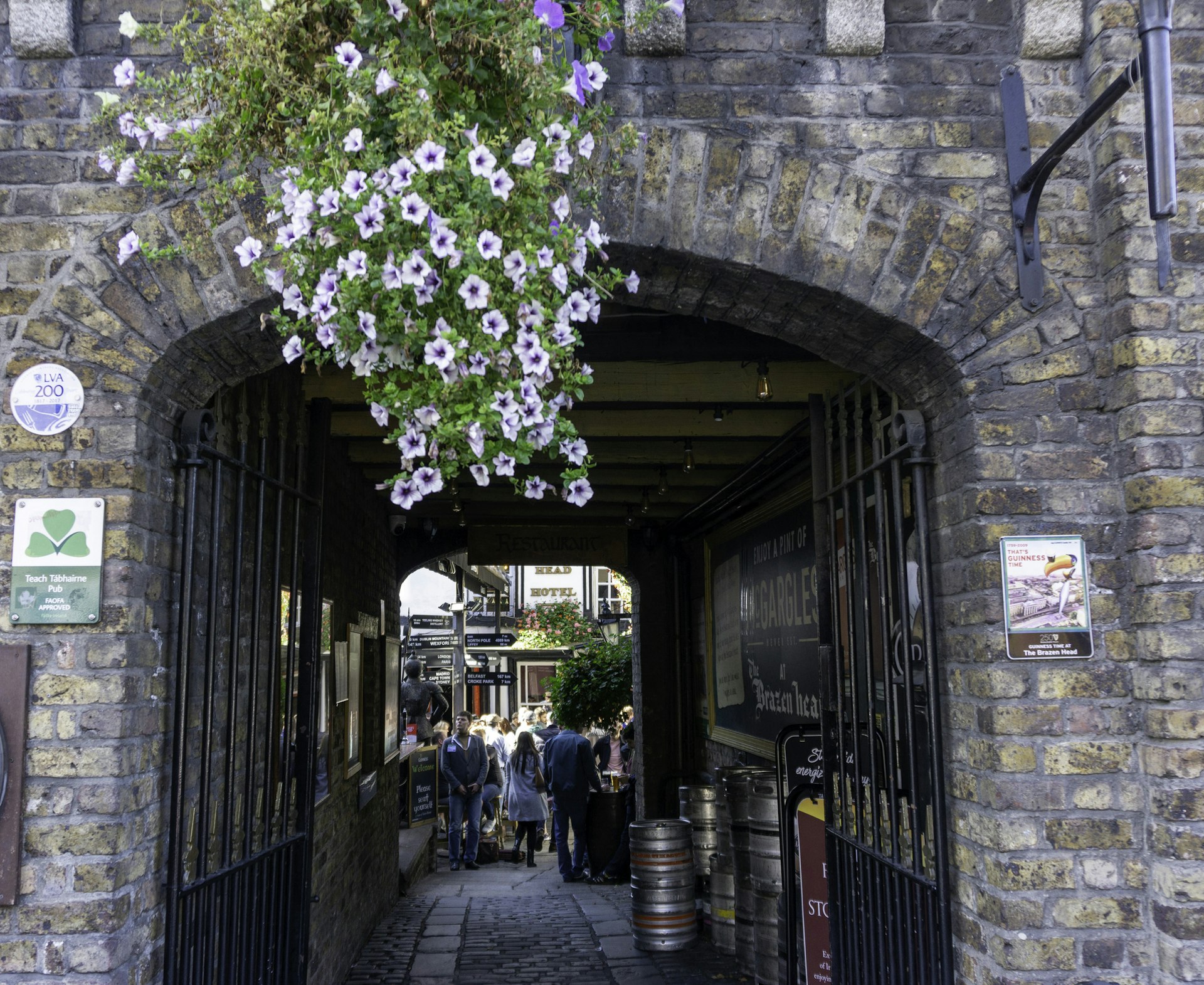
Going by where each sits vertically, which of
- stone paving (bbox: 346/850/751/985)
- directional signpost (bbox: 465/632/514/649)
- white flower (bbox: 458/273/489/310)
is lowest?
stone paving (bbox: 346/850/751/985)

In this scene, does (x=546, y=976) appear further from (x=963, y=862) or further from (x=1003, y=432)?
(x=1003, y=432)

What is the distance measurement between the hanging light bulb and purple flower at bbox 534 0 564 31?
232 centimetres

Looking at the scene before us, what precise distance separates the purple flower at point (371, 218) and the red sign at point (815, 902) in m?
3.65

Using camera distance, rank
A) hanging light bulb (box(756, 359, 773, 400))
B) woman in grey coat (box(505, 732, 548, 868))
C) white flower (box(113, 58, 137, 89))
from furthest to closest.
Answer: woman in grey coat (box(505, 732, 548, 868))
hanging light bulb (box(756, 359, 773, 400))
white flower (box(113, 58, 137, 89))

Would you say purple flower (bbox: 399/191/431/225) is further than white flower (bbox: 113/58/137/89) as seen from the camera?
No

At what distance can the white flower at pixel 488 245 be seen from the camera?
8.19ft

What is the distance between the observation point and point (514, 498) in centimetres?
880

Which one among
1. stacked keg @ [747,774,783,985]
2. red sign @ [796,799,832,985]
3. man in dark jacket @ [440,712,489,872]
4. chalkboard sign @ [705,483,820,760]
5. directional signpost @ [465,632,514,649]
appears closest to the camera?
red sign @ [796,799,832,985]

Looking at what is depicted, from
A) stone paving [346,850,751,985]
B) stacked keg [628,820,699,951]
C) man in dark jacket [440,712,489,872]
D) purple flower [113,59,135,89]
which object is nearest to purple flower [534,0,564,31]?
purple flower [113,59,135,89]

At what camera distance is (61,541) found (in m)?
3.10

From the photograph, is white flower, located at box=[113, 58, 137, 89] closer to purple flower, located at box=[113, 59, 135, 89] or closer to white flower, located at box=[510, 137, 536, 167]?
purple flower, located at box=[113, 59, 135, 89]

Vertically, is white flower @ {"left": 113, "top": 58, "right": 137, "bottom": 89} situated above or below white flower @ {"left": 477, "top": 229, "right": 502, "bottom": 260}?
above

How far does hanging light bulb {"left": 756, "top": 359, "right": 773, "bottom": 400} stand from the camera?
481cm

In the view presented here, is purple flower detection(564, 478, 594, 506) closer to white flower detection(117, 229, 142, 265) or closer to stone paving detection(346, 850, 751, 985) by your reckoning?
white flower detection(117, 229, 142, 265)
